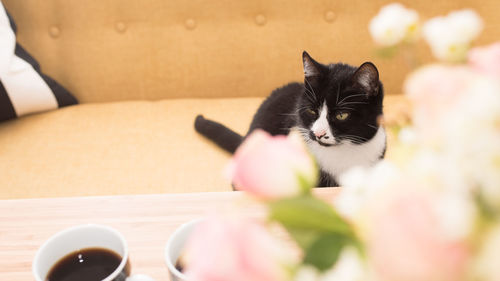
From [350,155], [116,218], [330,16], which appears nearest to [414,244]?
[116,218]

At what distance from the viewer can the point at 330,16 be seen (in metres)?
1.43

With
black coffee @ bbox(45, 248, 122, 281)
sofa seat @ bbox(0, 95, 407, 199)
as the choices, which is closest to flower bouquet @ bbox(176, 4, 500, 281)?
black coffee @ bbox(45, 248, 122, 281)

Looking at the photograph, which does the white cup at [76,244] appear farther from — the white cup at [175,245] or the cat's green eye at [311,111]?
the cat's green eye at [311,111]

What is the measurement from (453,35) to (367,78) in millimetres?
725

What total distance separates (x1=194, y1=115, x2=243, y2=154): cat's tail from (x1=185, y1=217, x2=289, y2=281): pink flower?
1038mm

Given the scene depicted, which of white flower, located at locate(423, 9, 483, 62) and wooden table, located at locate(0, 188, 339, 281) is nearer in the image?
white flower, located at locate(423, 9, 483, 62)

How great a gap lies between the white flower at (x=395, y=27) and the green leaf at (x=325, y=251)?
0.44 feet

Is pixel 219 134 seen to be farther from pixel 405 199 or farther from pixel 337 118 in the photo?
pixel 405 199

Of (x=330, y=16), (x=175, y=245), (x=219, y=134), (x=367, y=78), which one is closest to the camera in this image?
(x=175, y=245)

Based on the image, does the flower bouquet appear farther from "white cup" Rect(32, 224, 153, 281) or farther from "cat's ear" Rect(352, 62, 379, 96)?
"cat's ear" Rect(352, 62, 379, 96)

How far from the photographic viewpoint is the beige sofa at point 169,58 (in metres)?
1.37

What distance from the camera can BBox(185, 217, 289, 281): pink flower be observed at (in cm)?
22

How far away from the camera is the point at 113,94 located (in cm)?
155

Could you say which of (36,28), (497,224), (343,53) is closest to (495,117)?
(497,224)
